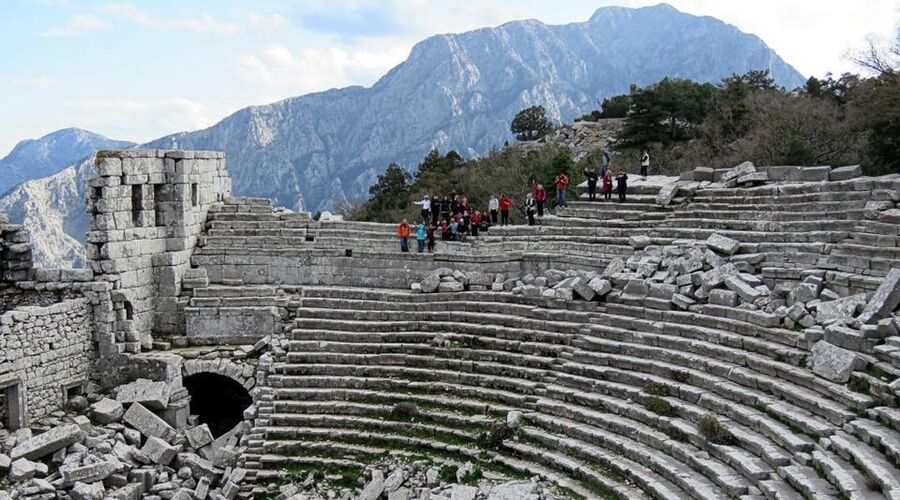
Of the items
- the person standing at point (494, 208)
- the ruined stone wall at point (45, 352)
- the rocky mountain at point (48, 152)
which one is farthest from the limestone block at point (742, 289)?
the rocky mountain at point (48, 152)

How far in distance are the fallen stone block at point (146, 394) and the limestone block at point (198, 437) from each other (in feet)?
3.51

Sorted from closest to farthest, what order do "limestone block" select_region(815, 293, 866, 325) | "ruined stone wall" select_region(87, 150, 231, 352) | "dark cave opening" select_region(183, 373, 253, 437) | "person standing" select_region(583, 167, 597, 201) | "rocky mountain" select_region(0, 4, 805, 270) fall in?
"limestone block" select_region(815, 293, 866, 325), "ruined stone wall" select_region(87, 150, 231, 352), "dark cave opening" select_region(183, 373, 253, 437), "person standing" select_region(583, 167, 597, 201), "rocky mountain" select_region(0, 4, 805, 270)

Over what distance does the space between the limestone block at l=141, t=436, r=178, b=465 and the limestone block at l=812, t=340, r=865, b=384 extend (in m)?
12.0

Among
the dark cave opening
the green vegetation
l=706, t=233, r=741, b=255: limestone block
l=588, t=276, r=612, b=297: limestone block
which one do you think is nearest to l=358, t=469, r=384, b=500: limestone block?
l=588, t=276, r=612, b=297: limestone block

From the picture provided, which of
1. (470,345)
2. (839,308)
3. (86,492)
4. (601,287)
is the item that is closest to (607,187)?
(601,287)

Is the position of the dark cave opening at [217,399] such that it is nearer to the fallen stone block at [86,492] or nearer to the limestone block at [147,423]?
the limestone block at [147,423]

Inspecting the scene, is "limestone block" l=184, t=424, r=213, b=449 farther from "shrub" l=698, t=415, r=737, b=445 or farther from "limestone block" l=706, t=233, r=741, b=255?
"limestone block" l=706, t=233, r=741, b=255

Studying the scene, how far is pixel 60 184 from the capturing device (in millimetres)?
49719

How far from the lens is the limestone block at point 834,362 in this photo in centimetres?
1262

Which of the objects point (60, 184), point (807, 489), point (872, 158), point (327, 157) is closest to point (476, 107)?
point (327, 157)

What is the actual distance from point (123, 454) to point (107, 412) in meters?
1.46

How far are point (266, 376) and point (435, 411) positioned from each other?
13.9ft

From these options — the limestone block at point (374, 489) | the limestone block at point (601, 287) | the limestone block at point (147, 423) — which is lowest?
the limestone block at point (374, 489)

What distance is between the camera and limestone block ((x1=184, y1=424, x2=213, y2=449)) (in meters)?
17.9
